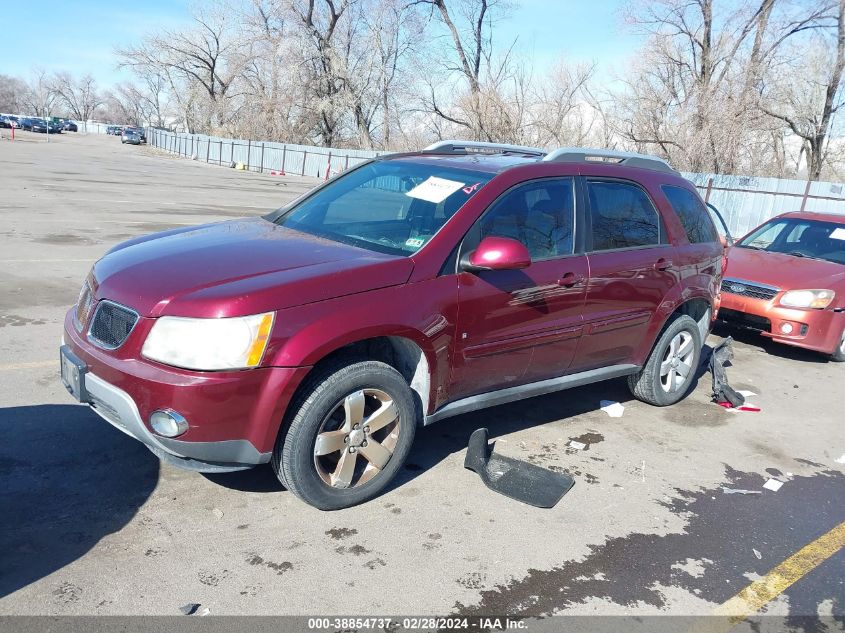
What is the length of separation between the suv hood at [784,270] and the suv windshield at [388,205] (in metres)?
4.94

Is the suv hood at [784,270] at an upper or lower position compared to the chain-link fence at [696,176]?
lower

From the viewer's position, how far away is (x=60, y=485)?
3674 millimetres

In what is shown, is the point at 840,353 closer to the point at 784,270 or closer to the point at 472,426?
the point at 784,270

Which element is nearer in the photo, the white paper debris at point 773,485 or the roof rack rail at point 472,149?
the white paper debris at point 773,485

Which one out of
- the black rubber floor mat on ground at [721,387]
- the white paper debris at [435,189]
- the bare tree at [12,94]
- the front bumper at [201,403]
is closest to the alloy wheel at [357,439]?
the front bumper at [201,403]

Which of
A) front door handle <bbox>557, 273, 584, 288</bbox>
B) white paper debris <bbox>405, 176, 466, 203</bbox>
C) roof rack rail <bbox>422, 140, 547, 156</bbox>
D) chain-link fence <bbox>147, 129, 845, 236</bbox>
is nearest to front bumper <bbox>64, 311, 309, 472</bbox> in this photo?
white paper debris <bbox>405, 176, 466, 203</bbox>

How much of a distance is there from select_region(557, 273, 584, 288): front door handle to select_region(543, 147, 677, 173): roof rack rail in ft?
2.58

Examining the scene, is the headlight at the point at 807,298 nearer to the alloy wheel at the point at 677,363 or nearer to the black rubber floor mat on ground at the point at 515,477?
the alloy wheel at the point at 677,363

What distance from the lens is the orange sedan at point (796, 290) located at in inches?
297

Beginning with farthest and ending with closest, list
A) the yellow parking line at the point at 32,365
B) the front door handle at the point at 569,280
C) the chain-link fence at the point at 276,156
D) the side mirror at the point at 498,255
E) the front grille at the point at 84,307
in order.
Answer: the chain-link fence at the point at 276,156
the yellow parking line at the point at 32,365
the front door handle at the point at 569,280
the side mirror at the point at 498,255
the front grille at the point at 84,307

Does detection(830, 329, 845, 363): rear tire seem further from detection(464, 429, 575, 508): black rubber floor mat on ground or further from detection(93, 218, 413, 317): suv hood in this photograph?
detection(93, 218, 413, 317): suv hood

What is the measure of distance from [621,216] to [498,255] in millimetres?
1621

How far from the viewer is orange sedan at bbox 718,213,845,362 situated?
7555 millimetres

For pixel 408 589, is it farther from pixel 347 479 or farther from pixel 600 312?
pixel 600 312
